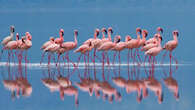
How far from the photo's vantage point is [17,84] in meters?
14.3

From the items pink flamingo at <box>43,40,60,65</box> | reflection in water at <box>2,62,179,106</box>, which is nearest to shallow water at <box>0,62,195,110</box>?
reflection in water at <box>2,62,179,106</box>

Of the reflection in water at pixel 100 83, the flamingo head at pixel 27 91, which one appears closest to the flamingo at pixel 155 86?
the reflection in water at pixel 100 83

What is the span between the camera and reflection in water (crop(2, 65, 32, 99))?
13.2 m

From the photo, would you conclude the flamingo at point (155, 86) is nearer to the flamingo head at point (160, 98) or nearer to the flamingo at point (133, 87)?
the flamingo head at point (160, 98)

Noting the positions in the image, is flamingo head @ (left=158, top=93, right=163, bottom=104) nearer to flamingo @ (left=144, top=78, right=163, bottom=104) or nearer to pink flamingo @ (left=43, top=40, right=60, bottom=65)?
flamingo @ (left=144, top=78, right=163, bottom=104)

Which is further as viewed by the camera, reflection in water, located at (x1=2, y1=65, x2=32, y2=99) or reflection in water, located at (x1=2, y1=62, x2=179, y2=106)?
reflection in water, located at (x1=2, y1=65, x2=32, y2=99)

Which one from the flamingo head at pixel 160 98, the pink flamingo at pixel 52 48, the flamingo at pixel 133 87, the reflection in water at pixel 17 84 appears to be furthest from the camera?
the pink flamingo at pixel 52 48

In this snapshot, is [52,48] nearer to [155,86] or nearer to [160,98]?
[155,86]

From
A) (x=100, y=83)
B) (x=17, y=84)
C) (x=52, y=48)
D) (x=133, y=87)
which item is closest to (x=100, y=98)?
(x=133, y=87)

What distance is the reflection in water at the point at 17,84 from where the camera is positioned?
1321 centimetres

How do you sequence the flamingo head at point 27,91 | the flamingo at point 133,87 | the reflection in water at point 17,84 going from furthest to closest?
1. the reflection in water at point 17,84
2. the flamingo head at point 27,91
3. the flamingo at point 133,87

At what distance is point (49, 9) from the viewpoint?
2844 inches

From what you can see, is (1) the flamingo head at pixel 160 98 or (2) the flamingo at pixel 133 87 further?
(2) the flamingo at pixel 133 87

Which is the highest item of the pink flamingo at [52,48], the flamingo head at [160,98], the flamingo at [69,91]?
the pink flamingo at [52,48]
